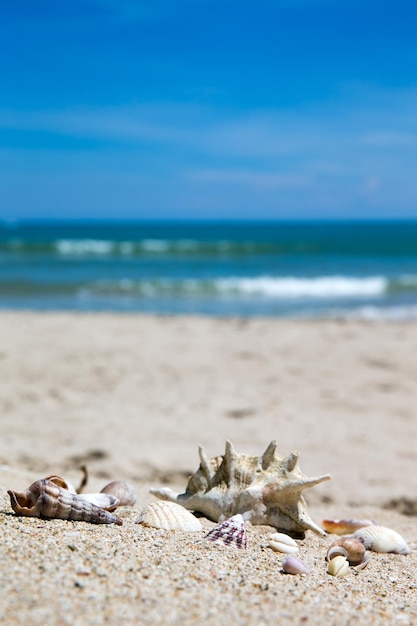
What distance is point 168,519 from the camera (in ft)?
9.17

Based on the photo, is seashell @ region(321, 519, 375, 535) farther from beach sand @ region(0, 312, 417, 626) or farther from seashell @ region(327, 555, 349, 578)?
seashell @ region(327, 555, 349, 578)

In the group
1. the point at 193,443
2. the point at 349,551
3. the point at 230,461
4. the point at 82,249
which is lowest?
the point at 193,443

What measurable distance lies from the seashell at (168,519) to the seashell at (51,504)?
0.72 feet

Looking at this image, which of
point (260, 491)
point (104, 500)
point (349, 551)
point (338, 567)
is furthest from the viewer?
point (104, 500)

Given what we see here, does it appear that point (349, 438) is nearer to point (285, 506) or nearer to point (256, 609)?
point (285, 506)

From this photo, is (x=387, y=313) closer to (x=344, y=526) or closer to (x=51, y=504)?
(x=344, y=526)

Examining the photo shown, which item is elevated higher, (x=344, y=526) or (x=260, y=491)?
(x=260, y=491)

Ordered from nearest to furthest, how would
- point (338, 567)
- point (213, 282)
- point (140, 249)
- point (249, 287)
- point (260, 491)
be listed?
1. point (338, 567)
2. point (260, 491)
3. point (249, 287)
4. point (213, 282)
5. point (140, 249)

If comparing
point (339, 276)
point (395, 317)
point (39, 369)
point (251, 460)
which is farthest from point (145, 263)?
point (251, 460)

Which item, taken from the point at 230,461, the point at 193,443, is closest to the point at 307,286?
the point at 193,443

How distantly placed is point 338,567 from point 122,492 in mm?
1144

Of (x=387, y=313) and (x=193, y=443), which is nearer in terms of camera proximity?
(x=193, y=443)

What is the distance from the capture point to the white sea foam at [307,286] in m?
17.0

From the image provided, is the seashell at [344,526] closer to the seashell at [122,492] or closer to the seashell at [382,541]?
the seashell at [382,541]
